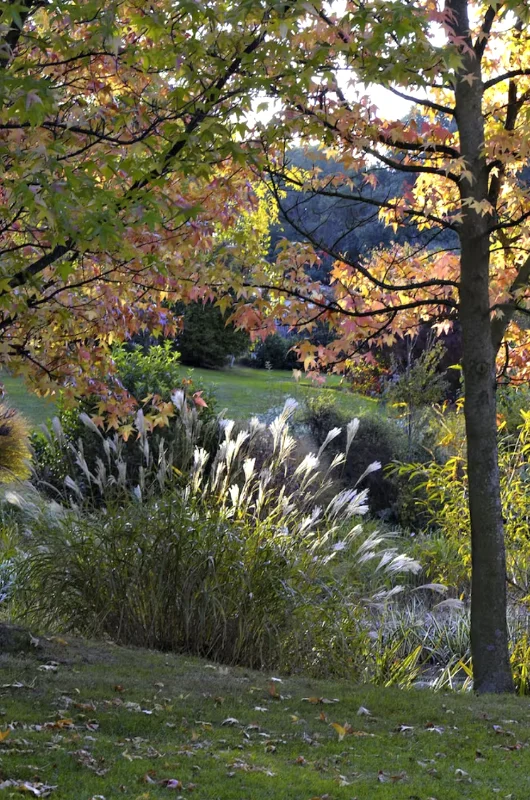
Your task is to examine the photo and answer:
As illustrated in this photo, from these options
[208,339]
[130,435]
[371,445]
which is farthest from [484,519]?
[208,339]

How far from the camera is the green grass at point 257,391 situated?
17625mm

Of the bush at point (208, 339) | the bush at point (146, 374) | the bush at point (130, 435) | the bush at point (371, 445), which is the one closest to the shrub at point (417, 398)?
the bush at point (371, 445)

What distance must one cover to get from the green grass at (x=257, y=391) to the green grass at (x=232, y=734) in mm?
9815

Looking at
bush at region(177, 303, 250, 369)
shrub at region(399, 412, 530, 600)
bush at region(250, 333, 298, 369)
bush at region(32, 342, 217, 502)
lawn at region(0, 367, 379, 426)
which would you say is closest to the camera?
shrub at region(399, 412, 530, 600)

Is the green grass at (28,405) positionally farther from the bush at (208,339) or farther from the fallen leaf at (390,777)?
the fallen leaf at (390,777)

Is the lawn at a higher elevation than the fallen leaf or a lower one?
higher

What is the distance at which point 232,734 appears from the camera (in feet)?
14.3

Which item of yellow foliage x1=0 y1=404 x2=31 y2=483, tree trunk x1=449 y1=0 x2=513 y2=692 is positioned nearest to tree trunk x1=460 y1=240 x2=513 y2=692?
tree trunk x1=449 y1=0 x2=513 y2=692

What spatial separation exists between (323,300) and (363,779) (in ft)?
10.2

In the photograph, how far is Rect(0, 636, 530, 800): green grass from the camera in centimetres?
Result: 363

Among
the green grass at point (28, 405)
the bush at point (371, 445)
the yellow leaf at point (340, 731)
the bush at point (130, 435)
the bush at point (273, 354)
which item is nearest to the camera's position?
the yellow leaf at point (340, 731)

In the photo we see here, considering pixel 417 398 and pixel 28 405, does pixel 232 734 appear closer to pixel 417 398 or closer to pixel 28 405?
pixel 417 398

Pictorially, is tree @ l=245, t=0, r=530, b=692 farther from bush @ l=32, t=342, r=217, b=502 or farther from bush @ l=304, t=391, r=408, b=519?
bush @ l=304, t=391, r=408, b=519

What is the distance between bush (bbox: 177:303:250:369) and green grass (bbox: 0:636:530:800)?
1904 centimetres
